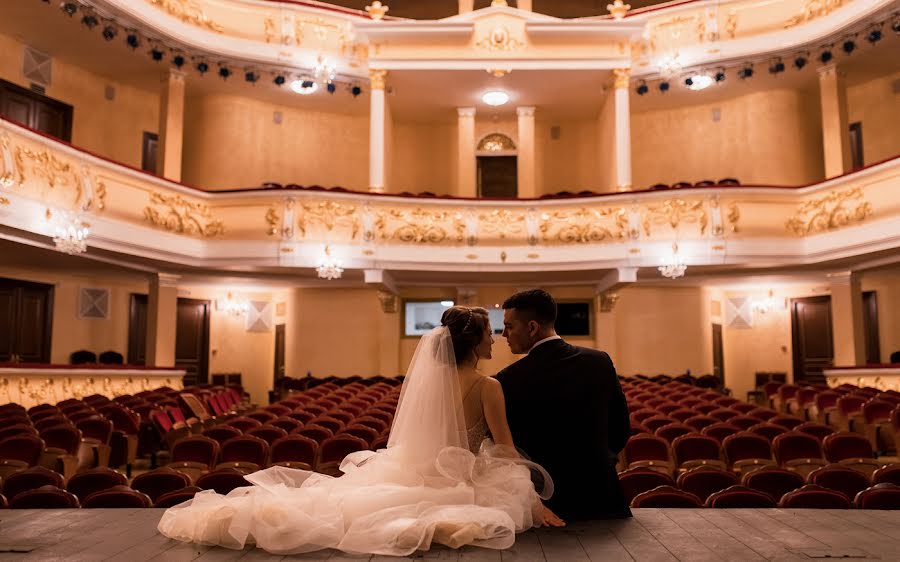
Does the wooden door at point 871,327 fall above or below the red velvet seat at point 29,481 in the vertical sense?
above

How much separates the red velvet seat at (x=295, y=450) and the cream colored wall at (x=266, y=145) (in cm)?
1243

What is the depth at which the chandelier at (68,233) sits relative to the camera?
398 inches

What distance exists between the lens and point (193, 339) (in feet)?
55.9

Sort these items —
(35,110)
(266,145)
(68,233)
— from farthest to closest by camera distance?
(266,145)
(35,110)
(68,233)

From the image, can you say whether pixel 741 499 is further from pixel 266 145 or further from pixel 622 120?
pixel 266 145

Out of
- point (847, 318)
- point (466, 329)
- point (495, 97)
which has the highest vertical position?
point (495, 97)

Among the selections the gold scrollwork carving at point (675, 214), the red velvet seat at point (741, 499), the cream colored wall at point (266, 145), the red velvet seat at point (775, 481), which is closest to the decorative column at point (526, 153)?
the gold scrollwork carving at point (675, 214)

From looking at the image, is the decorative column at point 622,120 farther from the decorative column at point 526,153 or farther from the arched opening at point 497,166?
the arched opening at point 497,166

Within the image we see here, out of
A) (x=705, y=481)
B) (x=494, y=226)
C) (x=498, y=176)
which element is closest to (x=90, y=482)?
(x=705, y=481)

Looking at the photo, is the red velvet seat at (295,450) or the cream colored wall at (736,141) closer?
the red velvet seat at (295,450)

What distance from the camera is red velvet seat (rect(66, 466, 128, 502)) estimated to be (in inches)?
171

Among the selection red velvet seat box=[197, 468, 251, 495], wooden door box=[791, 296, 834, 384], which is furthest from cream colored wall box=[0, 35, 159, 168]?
wooden door box=[791, 296, 834, 384]

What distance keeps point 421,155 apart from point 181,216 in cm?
716

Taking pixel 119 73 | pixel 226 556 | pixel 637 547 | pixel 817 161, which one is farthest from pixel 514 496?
Result: pixel 817 161
